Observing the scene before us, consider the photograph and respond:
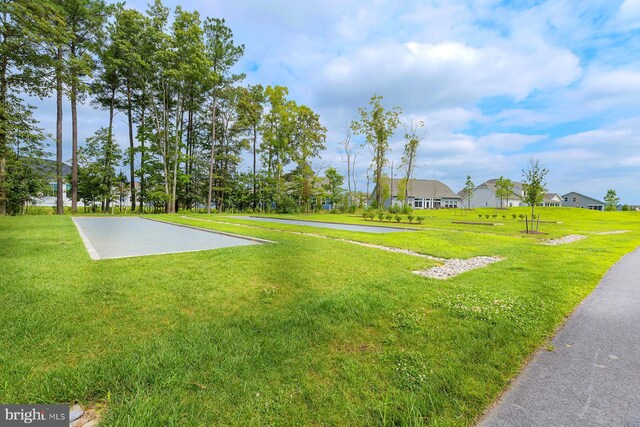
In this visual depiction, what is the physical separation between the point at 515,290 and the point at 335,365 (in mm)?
3054

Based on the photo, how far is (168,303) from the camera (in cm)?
307

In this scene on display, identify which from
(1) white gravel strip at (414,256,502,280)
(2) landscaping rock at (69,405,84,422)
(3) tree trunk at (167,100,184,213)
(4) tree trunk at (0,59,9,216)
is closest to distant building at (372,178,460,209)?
(3) tree trunk at (167,100,184,213)

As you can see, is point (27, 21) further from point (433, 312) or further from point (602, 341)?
point (602, 341)

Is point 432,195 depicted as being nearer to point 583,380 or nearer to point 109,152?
point 109,152

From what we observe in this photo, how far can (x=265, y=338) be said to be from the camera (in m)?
2.37

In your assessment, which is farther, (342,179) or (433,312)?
(342,179)

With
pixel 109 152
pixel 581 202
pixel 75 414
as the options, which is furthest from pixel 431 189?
pixel 75 414

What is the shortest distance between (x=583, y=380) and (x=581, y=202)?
73348 mm

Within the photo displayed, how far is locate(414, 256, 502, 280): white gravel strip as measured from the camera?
478 cm

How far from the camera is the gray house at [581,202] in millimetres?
54603

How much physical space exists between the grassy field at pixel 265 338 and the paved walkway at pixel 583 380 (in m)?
0.12

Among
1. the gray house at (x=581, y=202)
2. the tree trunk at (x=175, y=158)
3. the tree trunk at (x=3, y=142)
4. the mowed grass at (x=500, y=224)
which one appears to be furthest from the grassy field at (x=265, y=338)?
the gray house at (x=581, y=202)

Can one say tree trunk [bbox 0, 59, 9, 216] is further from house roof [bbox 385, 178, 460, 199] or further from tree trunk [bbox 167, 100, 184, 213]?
house roof [bbox 385, 178, 460, 199]

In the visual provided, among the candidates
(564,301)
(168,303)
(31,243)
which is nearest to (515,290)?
(564,301)
